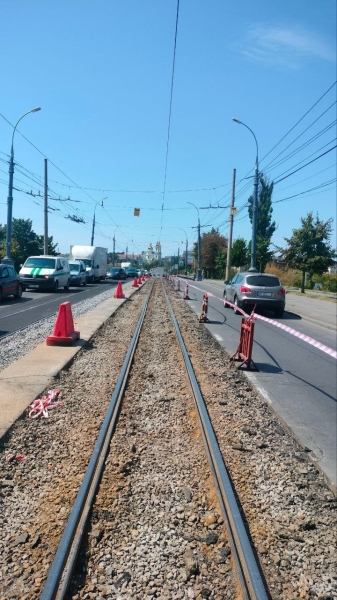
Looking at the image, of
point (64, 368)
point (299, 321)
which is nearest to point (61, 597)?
point (64, 368)

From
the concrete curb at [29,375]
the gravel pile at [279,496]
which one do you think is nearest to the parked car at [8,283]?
the concrete curb at [29,375]

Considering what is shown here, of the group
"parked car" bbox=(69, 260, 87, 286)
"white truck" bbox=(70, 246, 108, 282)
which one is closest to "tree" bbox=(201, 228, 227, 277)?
"white truck" bbox=(70, 246, 108, 282)

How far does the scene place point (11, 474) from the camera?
13.6ft

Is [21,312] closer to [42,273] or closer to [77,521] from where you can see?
[42,273]

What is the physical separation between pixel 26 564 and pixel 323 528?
209 centimetres

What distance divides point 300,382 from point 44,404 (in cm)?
416

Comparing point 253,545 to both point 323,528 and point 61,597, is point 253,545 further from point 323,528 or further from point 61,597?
point 61,597

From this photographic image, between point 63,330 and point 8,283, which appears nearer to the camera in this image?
point 63,330

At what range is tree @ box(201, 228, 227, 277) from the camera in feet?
262

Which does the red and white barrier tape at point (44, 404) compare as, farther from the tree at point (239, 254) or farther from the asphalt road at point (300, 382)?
the tree at point (239, 254)

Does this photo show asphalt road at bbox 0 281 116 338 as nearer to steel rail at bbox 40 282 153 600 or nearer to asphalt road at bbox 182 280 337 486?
asphalt road at bbox 182 280 337 486

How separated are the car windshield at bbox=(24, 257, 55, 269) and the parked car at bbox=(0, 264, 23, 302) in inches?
204

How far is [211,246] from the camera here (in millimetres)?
80750

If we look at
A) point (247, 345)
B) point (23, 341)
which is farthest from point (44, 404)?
point (23, 341)
